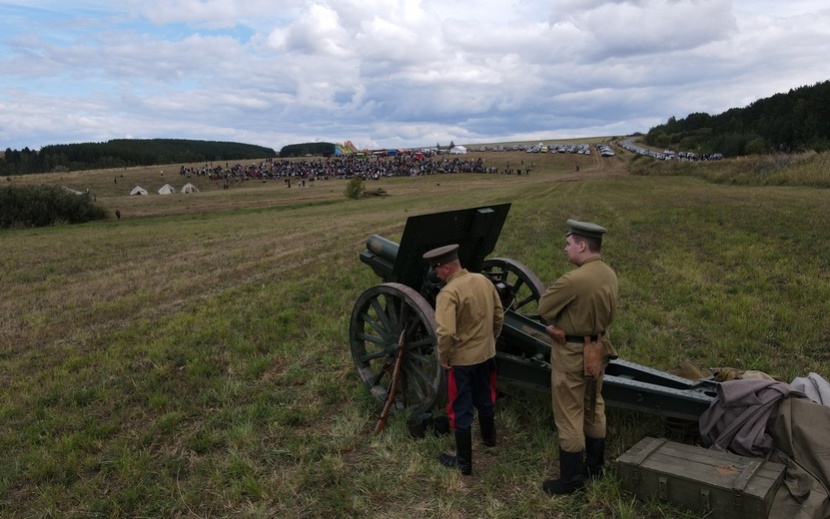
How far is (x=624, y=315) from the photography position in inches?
298

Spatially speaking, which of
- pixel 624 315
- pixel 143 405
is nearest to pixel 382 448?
pixel 143 405

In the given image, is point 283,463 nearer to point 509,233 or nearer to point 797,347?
point 797,347

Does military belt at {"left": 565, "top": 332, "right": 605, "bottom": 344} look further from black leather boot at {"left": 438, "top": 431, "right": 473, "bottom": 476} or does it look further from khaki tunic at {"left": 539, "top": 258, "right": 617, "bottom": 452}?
black leather boot at {"left": 438, "top": 431, "right": 473, "bottom": 476}

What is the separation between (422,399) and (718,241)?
10.7m

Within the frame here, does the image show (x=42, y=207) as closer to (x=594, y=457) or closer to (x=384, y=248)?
(x=384, y=248)

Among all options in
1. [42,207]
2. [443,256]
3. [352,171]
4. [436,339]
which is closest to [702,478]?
[436,339]

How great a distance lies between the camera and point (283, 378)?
20.3 ft

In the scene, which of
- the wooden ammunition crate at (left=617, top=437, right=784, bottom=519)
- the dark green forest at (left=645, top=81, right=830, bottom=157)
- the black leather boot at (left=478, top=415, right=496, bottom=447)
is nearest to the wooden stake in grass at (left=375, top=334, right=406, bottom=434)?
the black leather boot at (left=478, top=415, right=496, bottom=447)

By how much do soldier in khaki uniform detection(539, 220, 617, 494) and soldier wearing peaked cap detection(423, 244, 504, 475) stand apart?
1.69ft

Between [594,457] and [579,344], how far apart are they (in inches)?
35.1

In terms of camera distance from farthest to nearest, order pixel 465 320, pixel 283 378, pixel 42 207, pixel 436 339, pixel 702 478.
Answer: pixel 42 207 → pixel 283 378 → pixel 436 339 → pixel 465 320 → pixel 702 478

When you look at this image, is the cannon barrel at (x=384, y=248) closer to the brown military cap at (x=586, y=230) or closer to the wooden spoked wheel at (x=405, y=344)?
the wooden spoked wheel at (x=405, y=344)

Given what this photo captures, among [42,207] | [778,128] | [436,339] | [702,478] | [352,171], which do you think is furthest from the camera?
[352,171]

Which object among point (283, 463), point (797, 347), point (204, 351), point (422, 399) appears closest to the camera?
point (283, 463)
